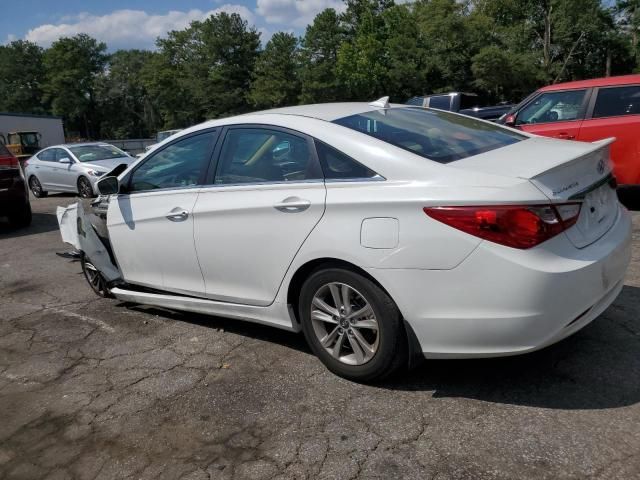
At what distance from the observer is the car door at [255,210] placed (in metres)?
3.25

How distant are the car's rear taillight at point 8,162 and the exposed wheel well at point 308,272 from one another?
810cm

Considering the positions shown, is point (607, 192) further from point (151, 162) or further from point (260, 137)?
point (151, 162)

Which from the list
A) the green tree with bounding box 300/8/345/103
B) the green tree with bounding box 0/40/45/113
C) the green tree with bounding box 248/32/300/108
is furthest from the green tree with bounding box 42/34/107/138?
the green tree with bounding box 300/8/345/103

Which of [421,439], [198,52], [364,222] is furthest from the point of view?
[198,52]


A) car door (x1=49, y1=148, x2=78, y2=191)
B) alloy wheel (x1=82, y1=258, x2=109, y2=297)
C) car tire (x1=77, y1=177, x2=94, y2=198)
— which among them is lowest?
alloy wheel (x1=82, y1=258, x2=109, y2=297)

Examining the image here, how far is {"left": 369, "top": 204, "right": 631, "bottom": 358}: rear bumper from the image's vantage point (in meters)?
2.57

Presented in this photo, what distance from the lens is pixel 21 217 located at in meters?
10.0

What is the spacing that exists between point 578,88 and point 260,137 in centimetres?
549

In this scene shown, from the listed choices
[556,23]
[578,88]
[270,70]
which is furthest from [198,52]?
[578,88]

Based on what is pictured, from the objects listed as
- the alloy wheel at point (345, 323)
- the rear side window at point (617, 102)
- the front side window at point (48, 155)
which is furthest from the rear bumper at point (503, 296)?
the front side window at point (48, 155)

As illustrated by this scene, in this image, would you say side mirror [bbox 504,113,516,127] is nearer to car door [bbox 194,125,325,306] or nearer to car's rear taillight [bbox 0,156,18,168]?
car door [bbox 194,125,325,306]

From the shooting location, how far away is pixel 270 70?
63906 mm

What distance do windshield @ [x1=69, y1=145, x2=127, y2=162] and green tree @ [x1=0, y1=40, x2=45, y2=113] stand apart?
8956cm

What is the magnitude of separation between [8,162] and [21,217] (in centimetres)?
102
